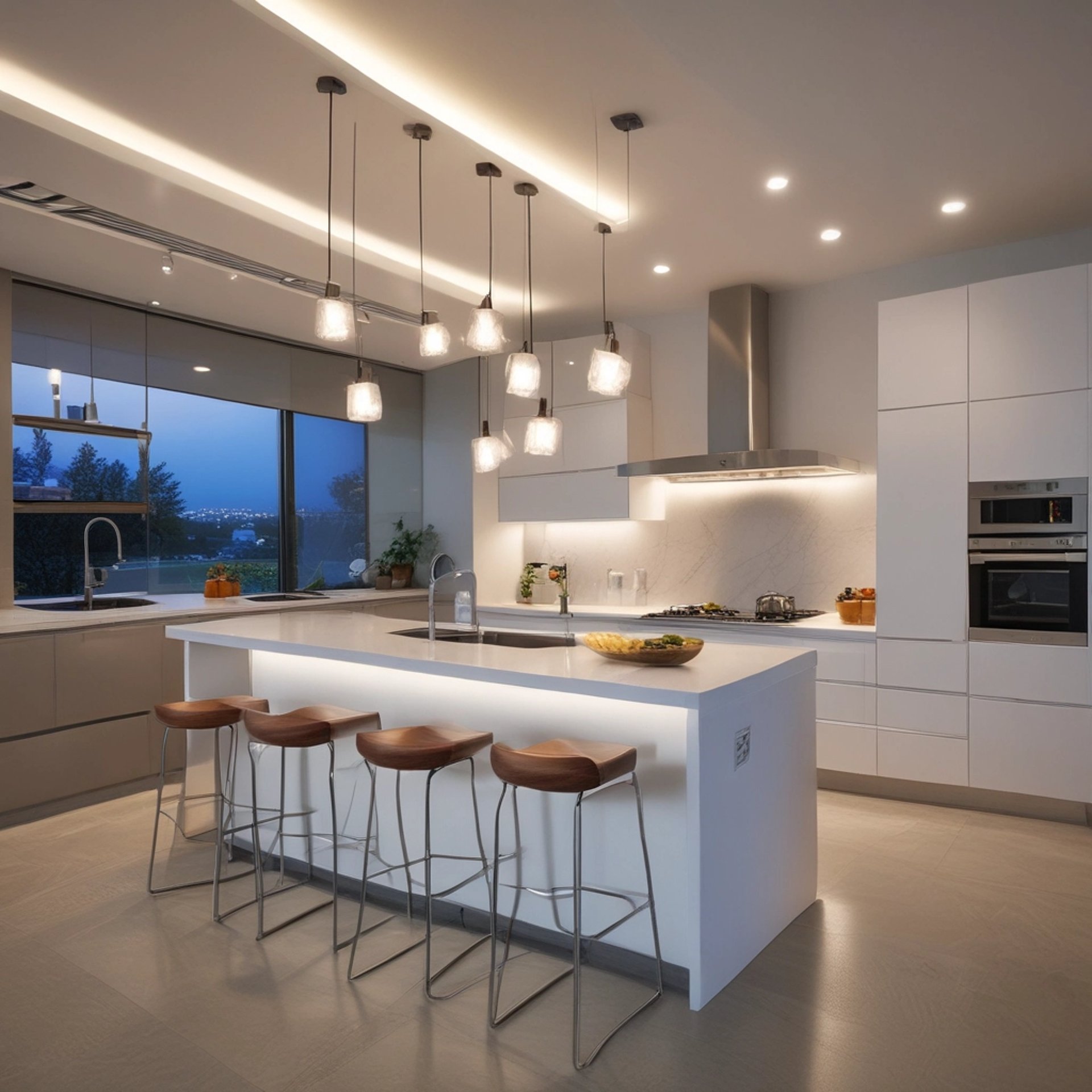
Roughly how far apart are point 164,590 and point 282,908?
2.85m

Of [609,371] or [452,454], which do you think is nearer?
[609,371]

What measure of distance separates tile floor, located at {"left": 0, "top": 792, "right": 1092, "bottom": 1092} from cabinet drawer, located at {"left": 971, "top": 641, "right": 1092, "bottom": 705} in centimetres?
79

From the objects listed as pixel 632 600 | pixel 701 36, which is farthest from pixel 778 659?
pixel 632 600

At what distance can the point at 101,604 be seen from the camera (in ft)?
15.5

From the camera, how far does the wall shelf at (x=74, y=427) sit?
14.1 feet

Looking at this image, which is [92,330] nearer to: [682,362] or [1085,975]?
[682,362]

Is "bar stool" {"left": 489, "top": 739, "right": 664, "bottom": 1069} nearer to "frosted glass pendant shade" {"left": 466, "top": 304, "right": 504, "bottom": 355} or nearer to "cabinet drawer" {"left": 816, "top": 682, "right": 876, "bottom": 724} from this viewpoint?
"frosted glass pendant shade" {"left": 466, "top": 304, "right": 504, "bottom": 355}

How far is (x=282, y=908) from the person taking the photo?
3.02 m

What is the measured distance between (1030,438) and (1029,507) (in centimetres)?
32

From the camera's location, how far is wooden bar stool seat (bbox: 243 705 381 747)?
2777 mm

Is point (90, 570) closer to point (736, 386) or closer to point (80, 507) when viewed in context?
point (80, 507)

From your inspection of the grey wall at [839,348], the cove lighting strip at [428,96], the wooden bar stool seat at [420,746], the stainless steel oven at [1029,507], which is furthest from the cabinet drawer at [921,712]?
the cove lighting strip at [428,96]

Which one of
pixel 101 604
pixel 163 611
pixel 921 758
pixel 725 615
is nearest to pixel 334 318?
pixel 163 611

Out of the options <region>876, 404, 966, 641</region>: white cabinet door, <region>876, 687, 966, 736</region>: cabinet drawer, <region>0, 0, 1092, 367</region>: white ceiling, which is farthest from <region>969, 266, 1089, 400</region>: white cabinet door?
<region>876, 687, 966, 736</region>: cabinet drawer
